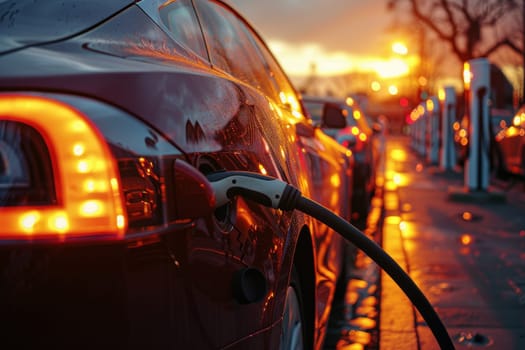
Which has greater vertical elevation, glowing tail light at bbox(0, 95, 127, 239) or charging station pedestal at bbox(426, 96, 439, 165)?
glowing tail light at bbox(0, 95, 127, 239)

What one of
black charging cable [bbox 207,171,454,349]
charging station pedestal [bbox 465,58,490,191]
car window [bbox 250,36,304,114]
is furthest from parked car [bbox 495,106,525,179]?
black charging cable [bbox 207,171,454,349]

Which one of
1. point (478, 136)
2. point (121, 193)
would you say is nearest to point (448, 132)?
point (478, 136)

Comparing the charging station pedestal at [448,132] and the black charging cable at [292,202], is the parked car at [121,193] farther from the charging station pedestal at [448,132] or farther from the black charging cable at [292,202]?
the charging station pedestal at [448,132]

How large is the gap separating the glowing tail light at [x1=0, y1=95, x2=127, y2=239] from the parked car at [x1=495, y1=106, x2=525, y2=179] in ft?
41.7

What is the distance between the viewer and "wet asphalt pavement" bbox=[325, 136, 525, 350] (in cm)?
484

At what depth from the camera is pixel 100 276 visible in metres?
1.65

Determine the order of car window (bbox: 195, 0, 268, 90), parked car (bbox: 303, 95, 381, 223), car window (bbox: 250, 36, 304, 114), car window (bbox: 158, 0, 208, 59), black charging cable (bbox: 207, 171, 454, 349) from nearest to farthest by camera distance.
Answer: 1. black charging cable (bbox: 207, 171, 454, 349)
2. car window (bbox: 158, 0, 208, 59)
3. car window (bbox: 195, 0, 268, 90)
4. car window (bbox: 250, 36, 304, 114)
5. parked car (bbox: 303, 95, 381, 223)

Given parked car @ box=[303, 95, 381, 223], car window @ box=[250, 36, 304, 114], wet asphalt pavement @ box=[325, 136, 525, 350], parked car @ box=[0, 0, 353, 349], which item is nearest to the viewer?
parked car @ box=[0, 0, 353, 349]

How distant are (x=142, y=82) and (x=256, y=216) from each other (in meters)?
0.65

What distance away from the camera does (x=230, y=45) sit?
3418 millimetres

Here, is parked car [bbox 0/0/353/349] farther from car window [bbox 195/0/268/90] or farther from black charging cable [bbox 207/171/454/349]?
car window [bbox 195/0/268/90]

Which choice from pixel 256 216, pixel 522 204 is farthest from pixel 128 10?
pixel 522 204

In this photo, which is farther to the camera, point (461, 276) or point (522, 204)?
point (522, 204)

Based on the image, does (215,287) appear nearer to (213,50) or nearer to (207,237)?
(207,237)
